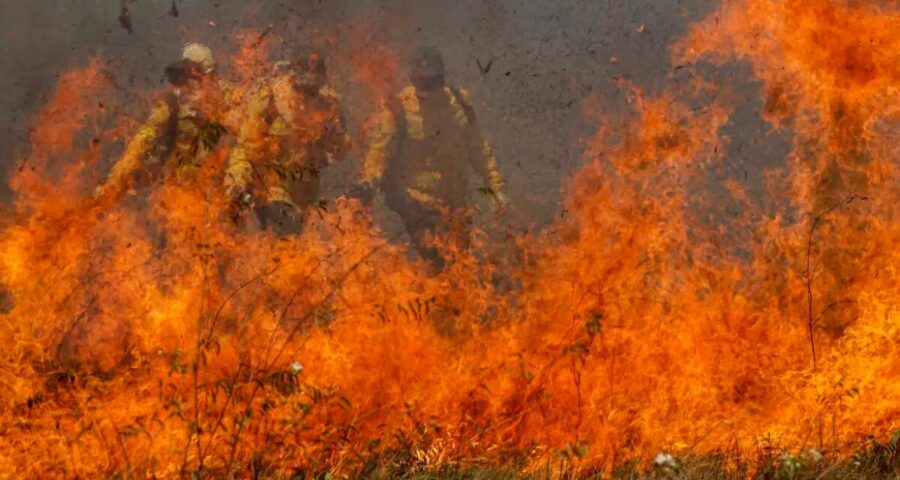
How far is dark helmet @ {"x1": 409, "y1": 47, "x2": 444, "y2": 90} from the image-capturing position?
7395 mm

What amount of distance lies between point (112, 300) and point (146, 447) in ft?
6.70

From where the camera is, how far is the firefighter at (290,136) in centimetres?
704

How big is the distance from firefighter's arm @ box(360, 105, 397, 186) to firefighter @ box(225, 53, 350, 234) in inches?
7.0

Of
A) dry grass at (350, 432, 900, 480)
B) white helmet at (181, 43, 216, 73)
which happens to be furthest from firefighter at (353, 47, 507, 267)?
dry grass at (350, 432, 900, 480)

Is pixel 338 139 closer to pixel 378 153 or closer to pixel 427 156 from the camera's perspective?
pixel 378 153

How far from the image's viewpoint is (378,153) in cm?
722

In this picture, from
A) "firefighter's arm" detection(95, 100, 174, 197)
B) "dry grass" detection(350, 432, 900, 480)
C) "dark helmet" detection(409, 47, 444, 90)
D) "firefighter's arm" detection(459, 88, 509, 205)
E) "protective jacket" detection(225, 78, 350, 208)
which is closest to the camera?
"dry grass" detection(350, 432, 900, 480)

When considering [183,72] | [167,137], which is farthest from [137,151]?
[183,72]

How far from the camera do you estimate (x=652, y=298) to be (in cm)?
585

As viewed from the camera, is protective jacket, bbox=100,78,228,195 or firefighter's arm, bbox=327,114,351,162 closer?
protective jacket, bbox=100,78,228,195

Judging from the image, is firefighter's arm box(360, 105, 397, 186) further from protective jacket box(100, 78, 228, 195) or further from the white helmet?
the white helmet

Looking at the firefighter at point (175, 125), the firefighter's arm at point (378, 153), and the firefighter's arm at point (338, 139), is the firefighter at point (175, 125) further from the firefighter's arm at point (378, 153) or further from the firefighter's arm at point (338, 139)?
the firefighter's arm at point (378, 153)

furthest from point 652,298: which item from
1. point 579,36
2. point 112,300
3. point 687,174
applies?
point 112,300

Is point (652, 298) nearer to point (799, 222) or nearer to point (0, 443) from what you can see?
point (799, 222)
